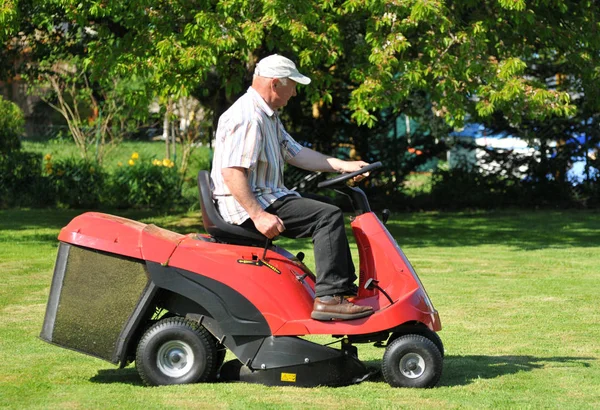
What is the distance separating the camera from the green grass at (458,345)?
558cm

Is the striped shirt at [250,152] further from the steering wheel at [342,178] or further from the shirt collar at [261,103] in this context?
the steering wheel at [342,178]

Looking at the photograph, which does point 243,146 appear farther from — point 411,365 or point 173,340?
point 411,365

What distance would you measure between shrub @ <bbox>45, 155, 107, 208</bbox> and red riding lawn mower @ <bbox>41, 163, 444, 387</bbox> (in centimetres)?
1414

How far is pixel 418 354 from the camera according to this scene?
5887 millimetres

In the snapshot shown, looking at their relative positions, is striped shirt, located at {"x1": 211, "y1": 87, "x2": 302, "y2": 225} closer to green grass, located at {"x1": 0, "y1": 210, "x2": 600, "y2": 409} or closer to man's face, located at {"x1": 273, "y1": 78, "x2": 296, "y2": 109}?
man's face, located at {"x1": 273, "y1": 78, "x2": 296, "y2": 109}

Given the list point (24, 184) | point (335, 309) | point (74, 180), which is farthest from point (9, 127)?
point (335, 309)

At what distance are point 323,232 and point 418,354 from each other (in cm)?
88

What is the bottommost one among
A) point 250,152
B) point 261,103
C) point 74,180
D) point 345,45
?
point 74,180

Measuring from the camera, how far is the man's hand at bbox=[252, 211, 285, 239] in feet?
18.6

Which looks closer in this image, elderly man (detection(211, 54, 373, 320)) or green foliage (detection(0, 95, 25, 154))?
elderly man (detection(211, 54, 373, 320))

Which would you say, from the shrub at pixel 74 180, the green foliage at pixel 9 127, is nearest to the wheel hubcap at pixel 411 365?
the shrub at pixel 74 180

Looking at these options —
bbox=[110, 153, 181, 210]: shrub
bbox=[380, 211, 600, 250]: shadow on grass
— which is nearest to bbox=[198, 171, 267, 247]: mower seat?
bbox=[380, 211, 600, 250]: shadow on grass

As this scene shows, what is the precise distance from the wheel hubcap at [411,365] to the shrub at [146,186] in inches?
557

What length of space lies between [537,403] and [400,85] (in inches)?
332
